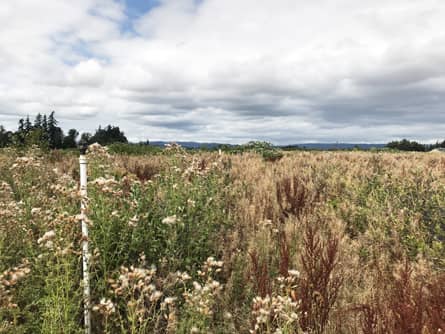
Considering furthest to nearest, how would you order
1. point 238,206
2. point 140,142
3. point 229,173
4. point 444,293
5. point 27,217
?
1. point 140,142
2. point 229,173
3. point 238,206
4. point 27,217
5. point 444,293

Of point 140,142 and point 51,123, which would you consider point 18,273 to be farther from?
point 51,123

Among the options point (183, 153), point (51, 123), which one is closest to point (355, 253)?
point (183, 153)

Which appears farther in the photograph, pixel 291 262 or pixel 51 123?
pixel 51 123

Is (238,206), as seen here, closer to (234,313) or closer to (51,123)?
(234,313)

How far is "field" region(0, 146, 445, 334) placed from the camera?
2.44 meters

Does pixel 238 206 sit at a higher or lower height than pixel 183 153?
lower

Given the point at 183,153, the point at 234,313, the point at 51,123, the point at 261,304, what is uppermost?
the point at 51,123

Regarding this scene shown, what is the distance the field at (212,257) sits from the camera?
2.44 meters

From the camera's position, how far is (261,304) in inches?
94.9

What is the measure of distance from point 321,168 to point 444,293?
7.51 metres

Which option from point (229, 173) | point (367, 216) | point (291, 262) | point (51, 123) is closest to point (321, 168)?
point (229, 173)

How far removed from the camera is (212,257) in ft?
9.25

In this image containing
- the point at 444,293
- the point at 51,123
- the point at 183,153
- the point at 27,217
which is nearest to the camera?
the point at 444,293

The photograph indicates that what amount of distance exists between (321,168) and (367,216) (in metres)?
4.08
